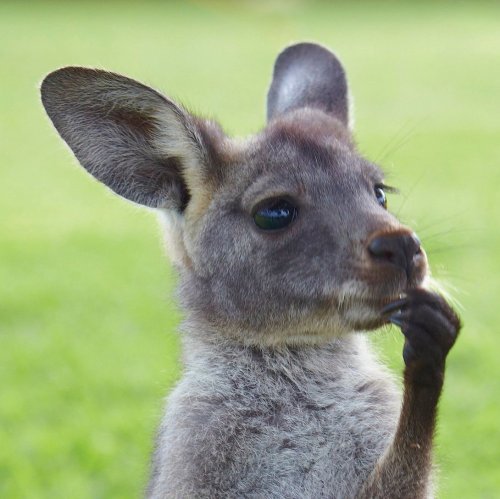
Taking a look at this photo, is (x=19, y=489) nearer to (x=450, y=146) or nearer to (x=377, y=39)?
(x=450, y=146)

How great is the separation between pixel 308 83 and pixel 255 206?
3.67 ft

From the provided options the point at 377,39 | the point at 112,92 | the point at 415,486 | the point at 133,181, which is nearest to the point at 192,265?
the point at 133,181

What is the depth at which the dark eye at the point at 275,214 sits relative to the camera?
148 inches

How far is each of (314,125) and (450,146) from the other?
33.1 ft

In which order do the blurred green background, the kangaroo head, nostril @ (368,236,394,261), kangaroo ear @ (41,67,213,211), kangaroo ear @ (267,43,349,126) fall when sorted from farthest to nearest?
the blurred green background < kangaroo ear @ (267,43,349,126) < kangaroo ear @ (41,67,213,211) < the kangaroo head < nostril @ (368,236,394,261)

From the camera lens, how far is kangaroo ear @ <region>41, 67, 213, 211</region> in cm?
388

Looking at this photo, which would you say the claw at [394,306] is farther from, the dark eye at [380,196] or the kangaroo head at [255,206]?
the dark eye at [380,196]

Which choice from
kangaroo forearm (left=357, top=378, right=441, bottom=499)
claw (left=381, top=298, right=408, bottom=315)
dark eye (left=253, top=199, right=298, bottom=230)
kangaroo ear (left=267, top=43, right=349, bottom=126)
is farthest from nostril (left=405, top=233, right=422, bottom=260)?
kangaroo ear (left=267, top=43, right=349, bottom=126)

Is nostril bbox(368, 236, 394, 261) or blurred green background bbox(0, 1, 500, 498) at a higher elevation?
nostril bbox(368, 236, 394, 261)

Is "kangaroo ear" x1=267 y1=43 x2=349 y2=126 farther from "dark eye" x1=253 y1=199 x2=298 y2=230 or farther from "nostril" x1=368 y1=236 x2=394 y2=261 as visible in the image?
"nostril" x1=368 y1=236 x2=394 y2=261

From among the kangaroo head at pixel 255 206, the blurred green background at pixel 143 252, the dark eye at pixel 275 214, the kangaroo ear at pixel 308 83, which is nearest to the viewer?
the kangaroo head at pixel 255 206

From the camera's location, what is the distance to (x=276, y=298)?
145 inches

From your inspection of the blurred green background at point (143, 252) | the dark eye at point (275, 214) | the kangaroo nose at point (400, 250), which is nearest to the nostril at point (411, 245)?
the kangaroo nose at point (400, 250)

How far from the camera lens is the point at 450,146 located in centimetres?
1390
